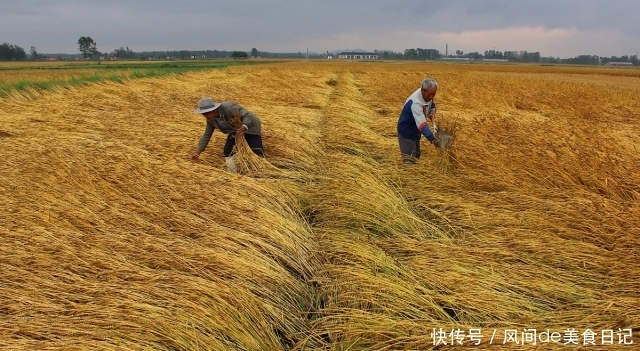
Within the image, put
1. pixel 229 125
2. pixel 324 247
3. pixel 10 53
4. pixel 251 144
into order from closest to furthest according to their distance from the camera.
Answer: pixel 324 247
pixel 229 125
pixel 251 144
pixel 10 53

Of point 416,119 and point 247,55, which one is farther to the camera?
point 247,55

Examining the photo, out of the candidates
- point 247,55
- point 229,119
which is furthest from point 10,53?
point 229,119

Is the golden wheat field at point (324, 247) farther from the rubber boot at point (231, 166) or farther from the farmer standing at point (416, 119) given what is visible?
the farmer standing at point (416, 119)

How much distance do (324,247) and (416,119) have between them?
2102 millimetres

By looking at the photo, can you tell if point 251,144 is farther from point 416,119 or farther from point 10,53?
point 10,53

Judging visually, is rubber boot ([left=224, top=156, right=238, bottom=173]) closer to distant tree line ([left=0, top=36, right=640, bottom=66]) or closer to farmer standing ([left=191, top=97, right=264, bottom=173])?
farmer standing ([left=191, top=97, right=264, bottom=173])

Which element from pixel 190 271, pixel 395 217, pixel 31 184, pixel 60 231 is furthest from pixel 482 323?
pixel 31 184

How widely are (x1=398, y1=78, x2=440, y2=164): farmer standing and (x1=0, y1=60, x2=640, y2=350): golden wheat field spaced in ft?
1.03

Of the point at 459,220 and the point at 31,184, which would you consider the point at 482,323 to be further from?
the point at 31,184

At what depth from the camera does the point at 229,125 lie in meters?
5.26

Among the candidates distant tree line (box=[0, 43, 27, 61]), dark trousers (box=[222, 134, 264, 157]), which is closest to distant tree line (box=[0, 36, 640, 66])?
distant tree line (box=[0, 43, 27, 61])

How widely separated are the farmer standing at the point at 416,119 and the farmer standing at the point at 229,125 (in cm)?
183

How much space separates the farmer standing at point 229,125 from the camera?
193 inches

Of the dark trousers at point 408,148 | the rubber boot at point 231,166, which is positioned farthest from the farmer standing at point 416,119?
the rubber boot at point 231,166
